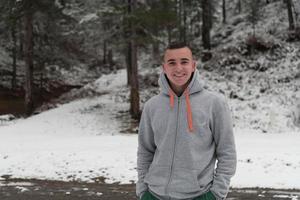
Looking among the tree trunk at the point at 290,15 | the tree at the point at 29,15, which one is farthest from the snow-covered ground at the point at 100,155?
the tree trunk at the point at 290,15

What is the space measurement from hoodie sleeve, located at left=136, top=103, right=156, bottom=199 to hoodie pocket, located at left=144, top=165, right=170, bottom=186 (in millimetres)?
95

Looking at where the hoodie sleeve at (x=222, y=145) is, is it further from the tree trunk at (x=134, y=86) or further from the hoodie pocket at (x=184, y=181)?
the tree trunk at (x=134, y=86)

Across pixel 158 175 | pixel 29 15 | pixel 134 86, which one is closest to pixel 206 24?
pixel 134 86

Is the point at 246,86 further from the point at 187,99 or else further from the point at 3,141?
the point at 187,99

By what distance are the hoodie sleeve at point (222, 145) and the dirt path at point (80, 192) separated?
203 inches

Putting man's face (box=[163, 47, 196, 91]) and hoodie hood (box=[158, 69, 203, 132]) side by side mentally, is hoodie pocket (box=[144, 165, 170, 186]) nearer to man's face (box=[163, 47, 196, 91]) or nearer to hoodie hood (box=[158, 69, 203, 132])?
hoodie hood (box=[158, 69, 203, 132])

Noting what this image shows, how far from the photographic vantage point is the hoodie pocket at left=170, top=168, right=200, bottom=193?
2.87m

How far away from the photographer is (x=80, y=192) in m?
8.65

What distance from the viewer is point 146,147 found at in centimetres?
317

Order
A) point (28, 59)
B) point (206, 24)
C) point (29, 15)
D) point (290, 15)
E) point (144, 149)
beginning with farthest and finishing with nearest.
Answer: point (206, 24)
point (290, 15)
point (28, 59)
point (29, 15)
point (144, 149)

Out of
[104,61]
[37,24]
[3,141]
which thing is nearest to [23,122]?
[3,141]

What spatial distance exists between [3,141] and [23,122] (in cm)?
537

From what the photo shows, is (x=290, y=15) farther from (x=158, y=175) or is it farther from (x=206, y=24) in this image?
(x=158, y=175)

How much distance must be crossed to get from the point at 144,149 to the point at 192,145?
44 cm
